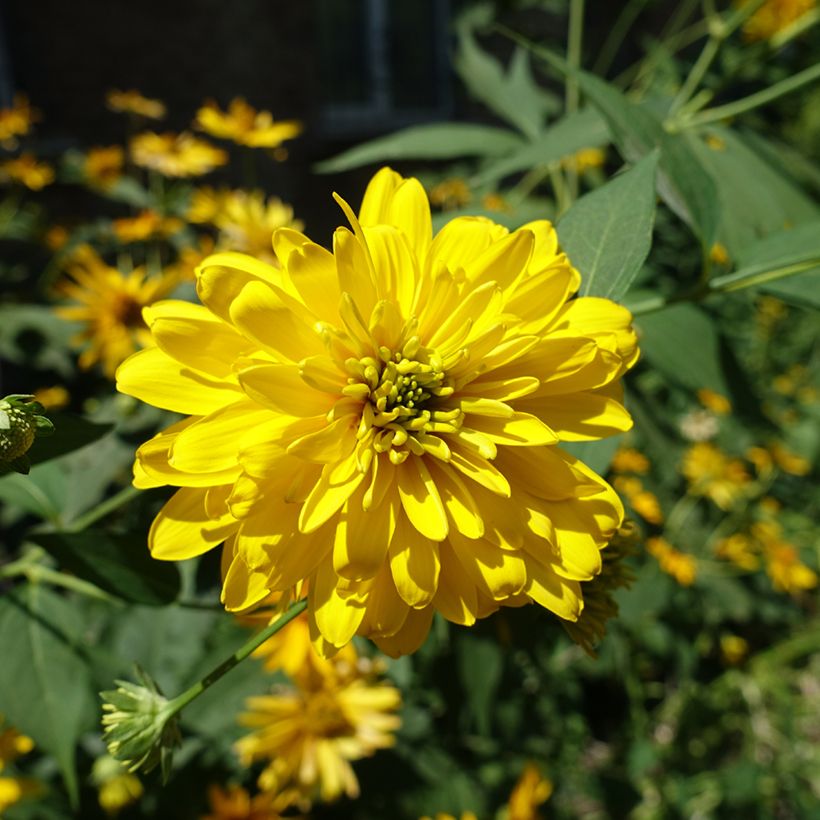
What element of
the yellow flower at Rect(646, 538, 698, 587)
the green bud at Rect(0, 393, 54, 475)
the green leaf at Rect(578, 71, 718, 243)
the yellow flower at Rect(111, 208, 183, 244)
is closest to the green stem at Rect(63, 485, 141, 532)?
the green bud at Rect(0, 393, 54, 475)

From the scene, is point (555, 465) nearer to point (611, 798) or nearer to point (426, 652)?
point (426, 652)

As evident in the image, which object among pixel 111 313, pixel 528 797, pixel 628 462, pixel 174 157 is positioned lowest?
pixel 528 797

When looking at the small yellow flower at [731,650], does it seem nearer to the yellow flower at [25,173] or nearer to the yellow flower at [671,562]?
the yellow flower at [671,562]

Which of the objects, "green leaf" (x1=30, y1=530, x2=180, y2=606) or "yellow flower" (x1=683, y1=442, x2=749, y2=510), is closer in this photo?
"green leaf" (x1=30, y1=530, x2=180, y2=606)

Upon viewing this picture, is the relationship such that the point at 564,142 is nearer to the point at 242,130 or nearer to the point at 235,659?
the point at 235,659

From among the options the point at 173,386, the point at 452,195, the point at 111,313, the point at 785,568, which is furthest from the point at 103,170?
the point at 785,568

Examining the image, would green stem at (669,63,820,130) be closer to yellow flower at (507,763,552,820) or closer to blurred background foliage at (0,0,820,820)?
blurred background foliage at (0,0,820,820)

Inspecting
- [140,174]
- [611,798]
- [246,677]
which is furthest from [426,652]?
[140,174]
